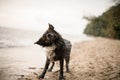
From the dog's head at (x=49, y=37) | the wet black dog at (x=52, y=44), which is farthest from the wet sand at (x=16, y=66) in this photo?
the dog's head at (x=49, y=37)

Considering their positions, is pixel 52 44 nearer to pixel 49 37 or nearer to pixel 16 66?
pixel 49 37

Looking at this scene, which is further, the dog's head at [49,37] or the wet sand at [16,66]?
the wet sand at [16,66]

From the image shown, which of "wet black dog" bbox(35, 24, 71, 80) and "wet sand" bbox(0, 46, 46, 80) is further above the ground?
"wet black dog" bbox(35, 24, 71, 80)

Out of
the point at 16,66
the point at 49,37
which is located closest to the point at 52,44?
the point at 49,37

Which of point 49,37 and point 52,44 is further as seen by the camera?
point 52,44

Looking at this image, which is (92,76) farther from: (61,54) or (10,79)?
(10,79)

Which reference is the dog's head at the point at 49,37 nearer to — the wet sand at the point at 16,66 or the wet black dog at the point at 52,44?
the wet black dog at the point at 52,44

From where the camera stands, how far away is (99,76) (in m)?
6.40

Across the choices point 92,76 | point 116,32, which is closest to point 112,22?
point 116,32

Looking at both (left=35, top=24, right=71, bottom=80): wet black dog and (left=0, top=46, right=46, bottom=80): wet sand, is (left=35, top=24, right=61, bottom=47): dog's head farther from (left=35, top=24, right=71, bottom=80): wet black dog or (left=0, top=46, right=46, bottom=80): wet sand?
(left=0, top=46, right=46, bottom=80): wet sand

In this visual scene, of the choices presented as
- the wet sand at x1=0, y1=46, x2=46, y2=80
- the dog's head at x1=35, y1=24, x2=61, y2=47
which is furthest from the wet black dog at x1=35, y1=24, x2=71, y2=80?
the wet sand at x1=0, y1=46, x2=46, y2=80

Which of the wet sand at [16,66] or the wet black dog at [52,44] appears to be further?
the wet sand at [16,66]

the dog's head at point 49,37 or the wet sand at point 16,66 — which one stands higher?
the dog's head at point 49,37

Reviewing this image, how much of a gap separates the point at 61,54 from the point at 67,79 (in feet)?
3.43
